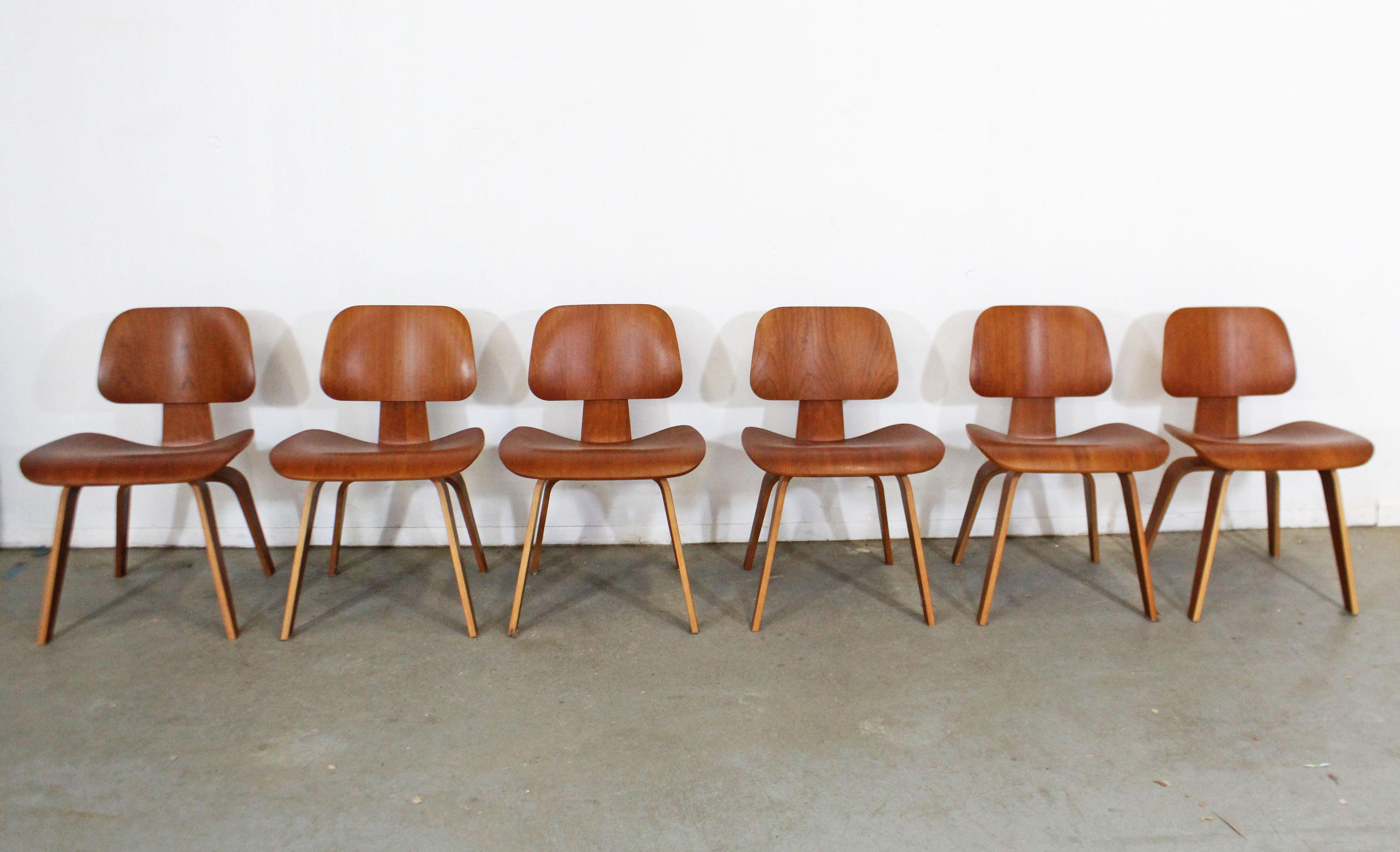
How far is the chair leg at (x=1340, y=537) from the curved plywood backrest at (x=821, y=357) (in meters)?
1.23

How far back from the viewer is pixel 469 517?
247 centimetres

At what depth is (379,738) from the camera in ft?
5.52

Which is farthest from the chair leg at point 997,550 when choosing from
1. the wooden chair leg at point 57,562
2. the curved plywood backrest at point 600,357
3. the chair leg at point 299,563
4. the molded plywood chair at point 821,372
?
the wooden chair leg at point 57,562

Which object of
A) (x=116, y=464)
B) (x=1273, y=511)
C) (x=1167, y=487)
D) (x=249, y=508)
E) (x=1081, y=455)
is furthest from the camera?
(x=1273, y=511)

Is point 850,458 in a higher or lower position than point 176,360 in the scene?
lower

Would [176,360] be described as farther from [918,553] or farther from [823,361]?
[918,553]

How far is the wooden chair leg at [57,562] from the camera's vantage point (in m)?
2.07

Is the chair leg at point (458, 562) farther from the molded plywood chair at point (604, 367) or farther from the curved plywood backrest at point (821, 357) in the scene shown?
the curved plywood backrest at point (821, 357)

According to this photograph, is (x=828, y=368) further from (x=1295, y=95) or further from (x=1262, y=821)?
(x=1295, y=95)

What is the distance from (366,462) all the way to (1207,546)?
233 cm

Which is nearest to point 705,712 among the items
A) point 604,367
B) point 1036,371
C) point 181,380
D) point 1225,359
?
point 604,367

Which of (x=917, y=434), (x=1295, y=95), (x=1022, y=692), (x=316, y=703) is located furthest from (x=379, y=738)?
(x=1295, y=95)

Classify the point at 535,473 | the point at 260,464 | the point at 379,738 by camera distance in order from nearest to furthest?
1. the point at 379,738
2. the point at 535,473
3. the point at 260,464

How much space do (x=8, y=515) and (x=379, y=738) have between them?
Answer: 2.07m
